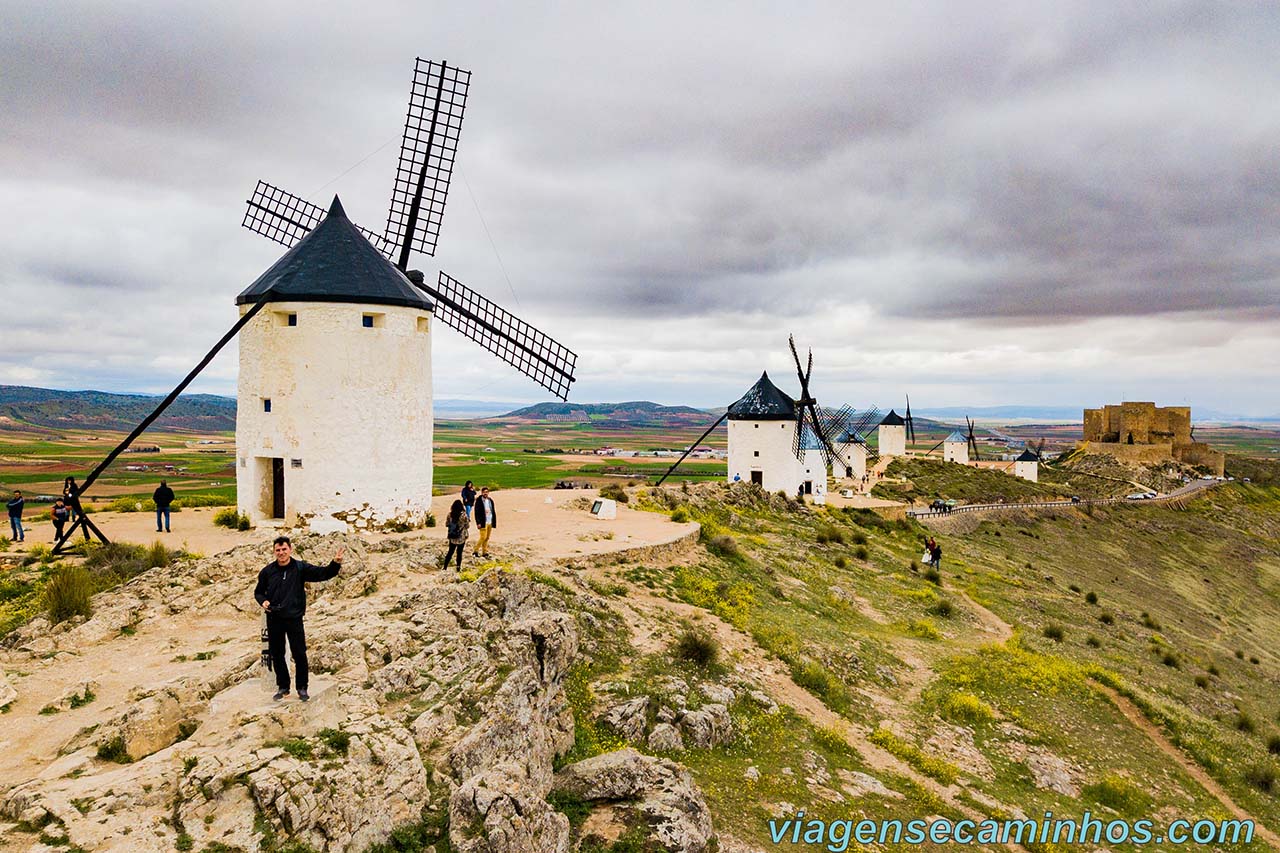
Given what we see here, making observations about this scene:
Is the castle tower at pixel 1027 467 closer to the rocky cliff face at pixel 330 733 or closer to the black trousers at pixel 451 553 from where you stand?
the black trousers at pixel 451 553

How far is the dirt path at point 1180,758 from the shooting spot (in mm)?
15398

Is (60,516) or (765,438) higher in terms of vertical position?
(765,438)

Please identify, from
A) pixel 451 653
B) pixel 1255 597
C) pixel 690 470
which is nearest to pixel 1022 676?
pixel 451 653

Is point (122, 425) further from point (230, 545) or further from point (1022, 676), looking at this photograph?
point (1022, 676)

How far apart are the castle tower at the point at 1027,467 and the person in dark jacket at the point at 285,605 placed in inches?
3561

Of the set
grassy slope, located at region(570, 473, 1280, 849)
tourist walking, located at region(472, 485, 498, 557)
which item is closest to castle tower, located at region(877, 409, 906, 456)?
grassy slope, located at region(570, 473, 1280, 849)

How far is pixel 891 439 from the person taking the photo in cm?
9156

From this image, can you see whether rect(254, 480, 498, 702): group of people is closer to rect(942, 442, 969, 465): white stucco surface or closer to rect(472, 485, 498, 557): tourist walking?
rect(472, 485, 498, 557): tourist walking

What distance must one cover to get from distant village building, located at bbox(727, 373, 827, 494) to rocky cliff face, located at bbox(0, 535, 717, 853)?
3333 centimetres

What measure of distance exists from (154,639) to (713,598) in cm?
1318

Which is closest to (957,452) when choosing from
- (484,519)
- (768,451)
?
(768,451)

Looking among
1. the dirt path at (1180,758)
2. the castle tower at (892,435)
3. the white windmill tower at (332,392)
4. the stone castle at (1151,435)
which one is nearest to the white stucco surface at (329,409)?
the white windmill tower at (332,392)

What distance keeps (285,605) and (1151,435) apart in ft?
393

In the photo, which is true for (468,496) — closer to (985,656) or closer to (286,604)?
(286,604)
